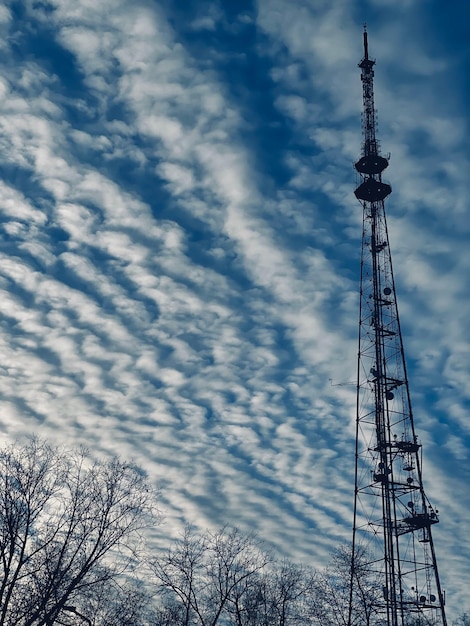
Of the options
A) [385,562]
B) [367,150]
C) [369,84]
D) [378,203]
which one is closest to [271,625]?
[385,562]

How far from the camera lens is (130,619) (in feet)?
114

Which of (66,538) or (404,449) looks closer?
(66,538)

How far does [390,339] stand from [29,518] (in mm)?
27227

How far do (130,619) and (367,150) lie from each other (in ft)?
118

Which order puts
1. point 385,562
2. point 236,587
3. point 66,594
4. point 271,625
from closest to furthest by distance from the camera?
1. point 66,594
2. point 385,562
3. point 236,587
4. point 271,625

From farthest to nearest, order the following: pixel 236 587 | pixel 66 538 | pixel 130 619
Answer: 1. pixel 236 587
2. pixel 130 619
3. pixel 66 538

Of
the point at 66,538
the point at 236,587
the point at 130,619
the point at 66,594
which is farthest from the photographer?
the point at 236,587

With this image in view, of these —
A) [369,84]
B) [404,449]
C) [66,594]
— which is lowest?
[66,594]

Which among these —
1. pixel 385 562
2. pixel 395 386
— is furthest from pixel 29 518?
pixel 395 386

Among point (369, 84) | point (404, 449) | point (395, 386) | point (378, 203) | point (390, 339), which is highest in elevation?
point (369, 84)

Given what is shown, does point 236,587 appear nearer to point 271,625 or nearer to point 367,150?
point 271,625

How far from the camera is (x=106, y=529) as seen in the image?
1302 inches

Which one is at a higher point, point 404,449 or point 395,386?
point 395,386

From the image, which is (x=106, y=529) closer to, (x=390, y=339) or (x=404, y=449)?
(x=404, y=449)
